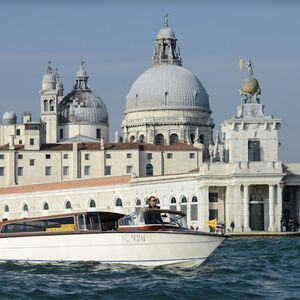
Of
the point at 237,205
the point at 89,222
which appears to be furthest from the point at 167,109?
the point at 89,222

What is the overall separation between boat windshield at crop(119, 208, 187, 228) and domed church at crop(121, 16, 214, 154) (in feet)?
282

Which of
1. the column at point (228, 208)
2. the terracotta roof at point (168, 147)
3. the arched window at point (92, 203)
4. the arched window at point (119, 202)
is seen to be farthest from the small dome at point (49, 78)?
the column at point (228, 208)

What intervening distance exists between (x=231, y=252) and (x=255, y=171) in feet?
104

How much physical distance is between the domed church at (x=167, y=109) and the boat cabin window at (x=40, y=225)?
273ft

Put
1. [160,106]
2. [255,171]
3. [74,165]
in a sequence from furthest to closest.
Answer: [160,106], [74,165], [255,171]

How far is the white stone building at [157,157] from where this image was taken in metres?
86.8

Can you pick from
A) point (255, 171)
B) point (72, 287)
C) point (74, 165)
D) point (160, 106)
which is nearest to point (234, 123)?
point (255, 171)

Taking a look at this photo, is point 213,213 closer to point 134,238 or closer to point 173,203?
point 173,203

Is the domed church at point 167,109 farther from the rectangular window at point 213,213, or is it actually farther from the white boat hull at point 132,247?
the white boat hull at point 132,247

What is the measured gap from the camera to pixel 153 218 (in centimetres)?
4106

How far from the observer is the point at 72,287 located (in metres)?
36.3

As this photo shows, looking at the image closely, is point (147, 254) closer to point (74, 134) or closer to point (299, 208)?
point (299, 208)

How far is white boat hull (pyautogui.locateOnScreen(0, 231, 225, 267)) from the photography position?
133ft

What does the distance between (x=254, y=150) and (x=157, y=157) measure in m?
28.9
